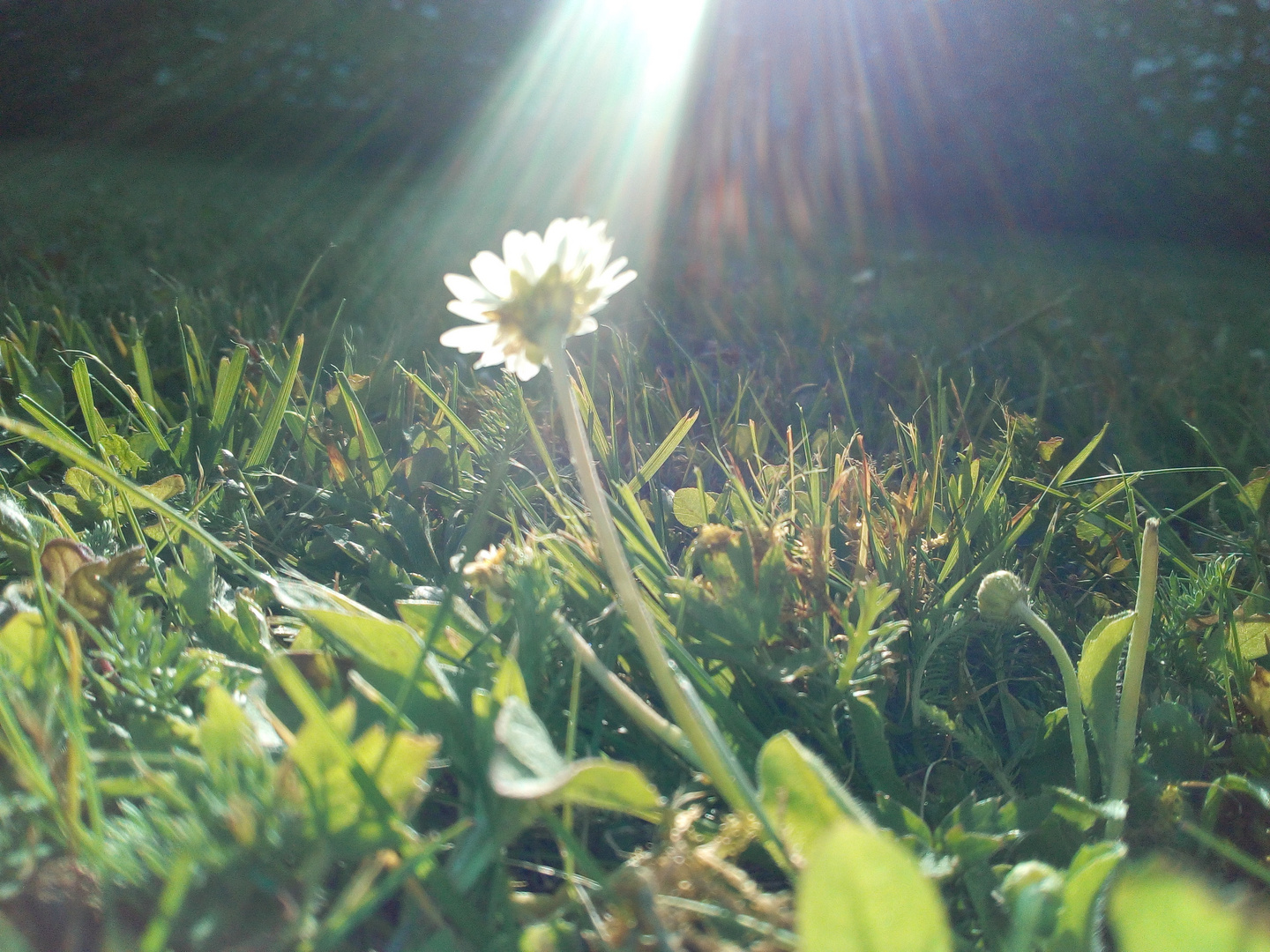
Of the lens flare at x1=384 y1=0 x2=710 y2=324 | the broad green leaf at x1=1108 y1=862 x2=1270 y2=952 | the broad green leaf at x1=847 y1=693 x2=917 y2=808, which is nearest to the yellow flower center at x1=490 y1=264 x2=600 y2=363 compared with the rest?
the broad green leaf at x1=847 y1=693 x2=917 y2=808

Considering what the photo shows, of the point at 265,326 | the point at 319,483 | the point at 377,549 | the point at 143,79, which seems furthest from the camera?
the point at 143,79

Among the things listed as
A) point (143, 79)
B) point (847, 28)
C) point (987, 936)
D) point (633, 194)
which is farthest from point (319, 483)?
point (143, 79)

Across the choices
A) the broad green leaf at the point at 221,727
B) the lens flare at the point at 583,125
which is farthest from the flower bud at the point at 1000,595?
the lens flare at the point at 583,125

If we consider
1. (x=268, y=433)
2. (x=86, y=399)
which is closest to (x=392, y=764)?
(x=268, y=433)

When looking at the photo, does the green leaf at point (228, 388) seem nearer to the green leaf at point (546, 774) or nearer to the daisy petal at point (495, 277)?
the daisy petal at point (495, 277)

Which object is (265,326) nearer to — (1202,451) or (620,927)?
(620,927)
